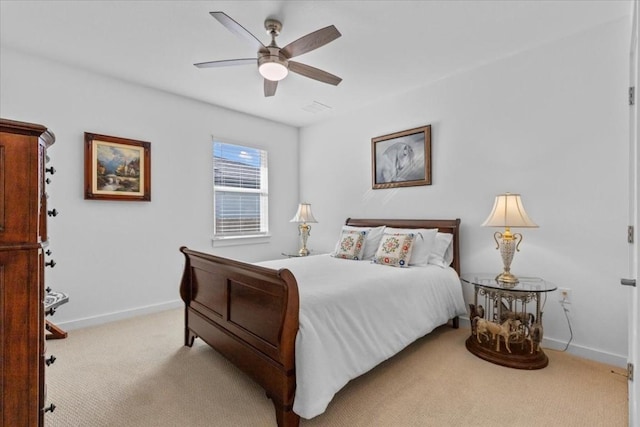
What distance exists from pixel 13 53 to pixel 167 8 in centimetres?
170

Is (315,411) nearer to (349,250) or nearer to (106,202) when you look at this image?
(349,250)

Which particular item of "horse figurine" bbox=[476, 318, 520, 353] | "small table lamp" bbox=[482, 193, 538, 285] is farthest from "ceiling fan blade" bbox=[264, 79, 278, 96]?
"horse figurine" bbox=[476, 318, 520, 353]

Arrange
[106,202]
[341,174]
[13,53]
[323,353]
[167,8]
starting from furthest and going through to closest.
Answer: [341,174] → [106,202] → [13,53] → [167,8] → [323,353]

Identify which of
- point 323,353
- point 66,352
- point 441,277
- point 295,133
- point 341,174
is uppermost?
point 295,133

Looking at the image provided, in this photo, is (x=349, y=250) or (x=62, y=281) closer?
(x=62, y=281)

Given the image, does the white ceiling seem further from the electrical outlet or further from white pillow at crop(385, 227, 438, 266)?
the electrical outlet

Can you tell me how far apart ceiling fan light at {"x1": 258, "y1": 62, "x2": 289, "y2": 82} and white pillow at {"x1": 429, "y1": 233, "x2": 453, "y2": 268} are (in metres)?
2.15

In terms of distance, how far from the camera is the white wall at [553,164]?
7.83ft

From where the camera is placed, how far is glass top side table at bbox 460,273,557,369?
236cm

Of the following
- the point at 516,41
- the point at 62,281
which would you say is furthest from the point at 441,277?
the point at 62,281

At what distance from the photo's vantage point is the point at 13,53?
9.11ft

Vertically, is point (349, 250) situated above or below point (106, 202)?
below

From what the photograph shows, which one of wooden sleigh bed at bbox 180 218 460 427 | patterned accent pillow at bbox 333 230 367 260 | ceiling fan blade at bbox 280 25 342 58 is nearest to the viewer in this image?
wooden sleigh bed at bbox 180 218 460 427

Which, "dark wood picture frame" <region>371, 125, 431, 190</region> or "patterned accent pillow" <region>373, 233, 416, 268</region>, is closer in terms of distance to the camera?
"patterned accent pillow" <region>373, 233, 416, 268</region>
